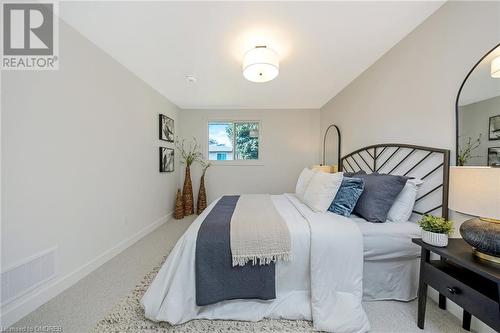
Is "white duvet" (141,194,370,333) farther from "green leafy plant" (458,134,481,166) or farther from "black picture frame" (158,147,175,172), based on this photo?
"black picture frame" (158,147,175,172)

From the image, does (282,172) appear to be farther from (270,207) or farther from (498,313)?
(498,313)

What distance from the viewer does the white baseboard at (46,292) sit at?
130cm

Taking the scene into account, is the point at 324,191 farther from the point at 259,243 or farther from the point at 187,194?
the point at 187,194

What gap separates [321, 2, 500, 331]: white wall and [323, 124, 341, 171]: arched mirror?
81 cm

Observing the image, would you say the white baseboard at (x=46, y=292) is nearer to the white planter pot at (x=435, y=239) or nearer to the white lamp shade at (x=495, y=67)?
the white planter pot at (x=435, y=239)

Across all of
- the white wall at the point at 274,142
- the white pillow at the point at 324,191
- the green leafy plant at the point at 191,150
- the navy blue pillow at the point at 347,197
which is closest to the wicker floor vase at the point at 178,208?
the white wall at the point at 274,142

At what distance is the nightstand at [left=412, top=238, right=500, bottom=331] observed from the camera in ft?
2.99

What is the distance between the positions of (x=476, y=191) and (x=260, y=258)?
1226 millimetres

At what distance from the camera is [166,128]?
11.7ft

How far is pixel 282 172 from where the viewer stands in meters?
4.31

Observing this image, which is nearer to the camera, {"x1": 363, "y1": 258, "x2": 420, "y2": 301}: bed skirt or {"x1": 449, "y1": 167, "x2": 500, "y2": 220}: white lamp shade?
{"x1": 449, "y1": 167, "x2": 500, "y2": 220}: white lamp shade

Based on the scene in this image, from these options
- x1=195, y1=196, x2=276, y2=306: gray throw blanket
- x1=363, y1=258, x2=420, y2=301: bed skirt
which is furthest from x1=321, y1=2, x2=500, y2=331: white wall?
x1=195, y1=196, x2=276, y2=306: gray throw blanket

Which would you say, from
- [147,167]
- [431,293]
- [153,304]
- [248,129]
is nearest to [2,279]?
[153,304]

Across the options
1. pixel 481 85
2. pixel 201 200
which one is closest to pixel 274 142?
pixel 201 200
